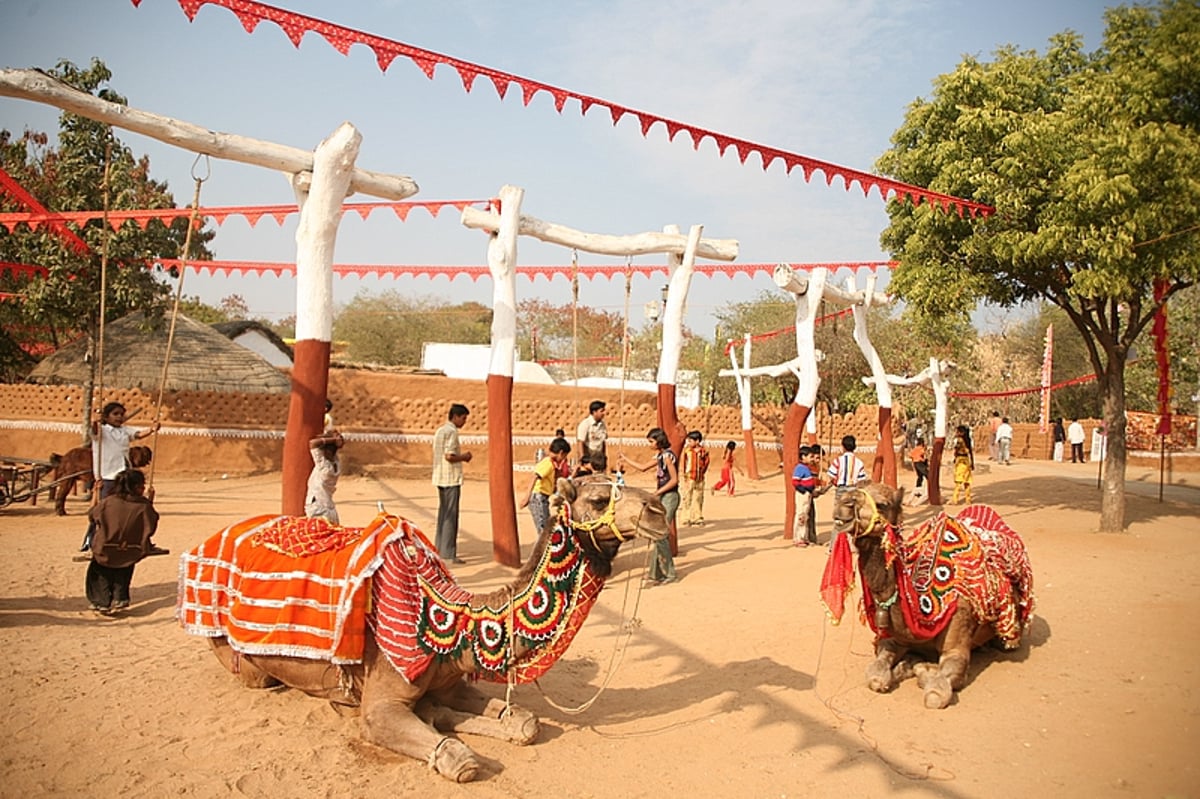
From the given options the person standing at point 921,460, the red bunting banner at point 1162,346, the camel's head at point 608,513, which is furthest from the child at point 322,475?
the person standing at point 921,460

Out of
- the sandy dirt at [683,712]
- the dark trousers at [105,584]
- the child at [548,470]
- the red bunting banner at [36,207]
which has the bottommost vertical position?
the sandy dirt at [683,712]

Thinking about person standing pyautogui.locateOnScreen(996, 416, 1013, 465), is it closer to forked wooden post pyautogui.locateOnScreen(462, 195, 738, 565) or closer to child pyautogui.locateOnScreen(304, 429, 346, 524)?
forked wooden post pyautogui.locateOnScreen(462, 195, 738, 565)

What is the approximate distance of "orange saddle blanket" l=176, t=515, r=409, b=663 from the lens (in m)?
4.92

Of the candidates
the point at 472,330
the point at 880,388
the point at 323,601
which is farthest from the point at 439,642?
the point at 472,330

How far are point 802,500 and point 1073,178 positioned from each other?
5.67m

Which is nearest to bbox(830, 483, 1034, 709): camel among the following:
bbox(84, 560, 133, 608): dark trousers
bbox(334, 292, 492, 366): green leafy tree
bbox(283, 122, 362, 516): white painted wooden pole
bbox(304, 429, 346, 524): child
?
bbox(304, 429, 346, 524): child

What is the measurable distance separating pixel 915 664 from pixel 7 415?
19.4 meters

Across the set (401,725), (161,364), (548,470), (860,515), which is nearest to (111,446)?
(548,470)

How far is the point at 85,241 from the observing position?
15.3 m

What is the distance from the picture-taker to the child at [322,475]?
25.0 ft

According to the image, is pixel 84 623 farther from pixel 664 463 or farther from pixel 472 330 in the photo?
pixel 472 330

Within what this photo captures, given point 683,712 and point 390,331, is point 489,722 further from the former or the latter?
point 390,331

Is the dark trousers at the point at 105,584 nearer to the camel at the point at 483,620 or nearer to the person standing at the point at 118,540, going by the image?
the person standing at the point at 118,540

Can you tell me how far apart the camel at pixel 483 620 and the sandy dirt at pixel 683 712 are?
214 millimetres
